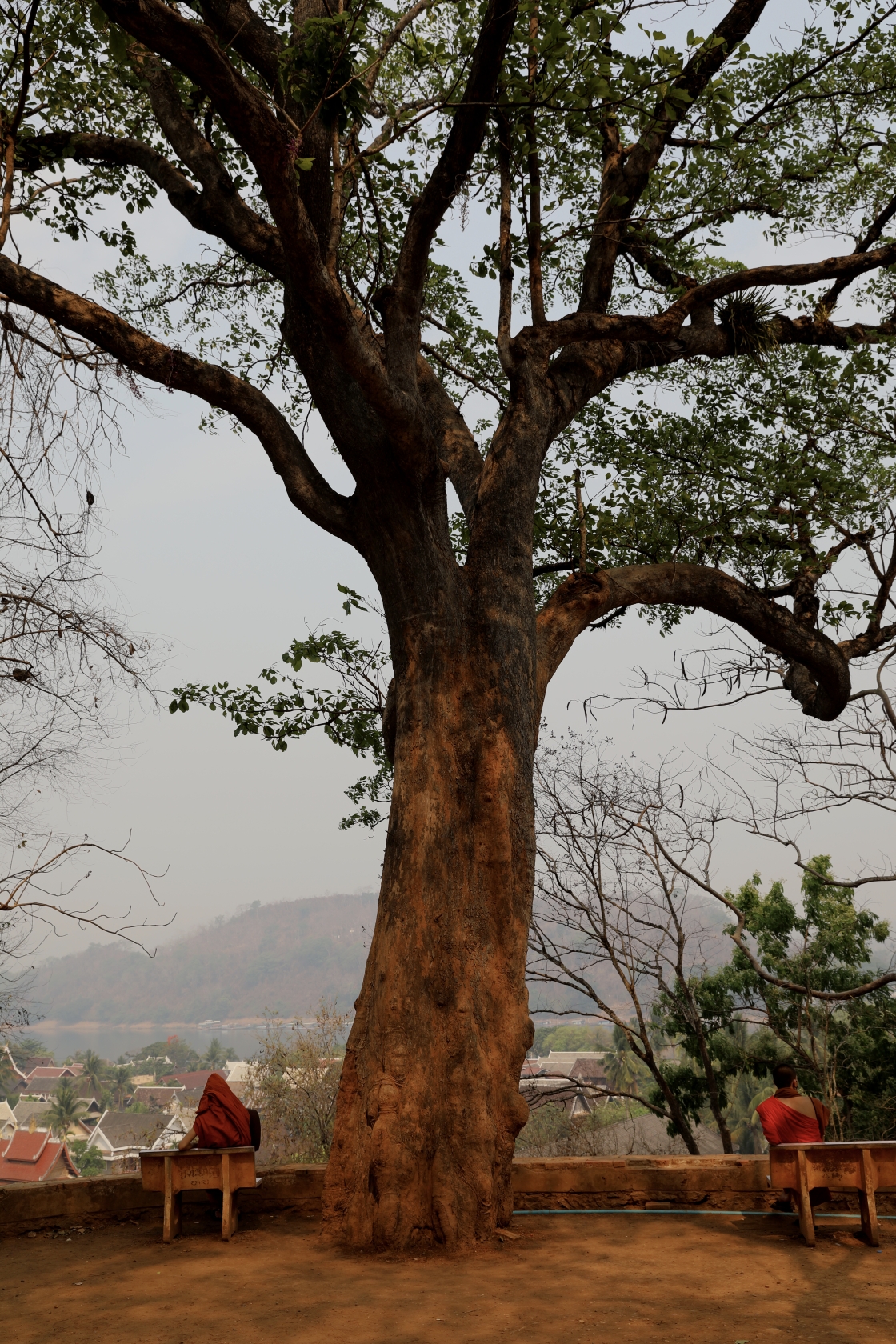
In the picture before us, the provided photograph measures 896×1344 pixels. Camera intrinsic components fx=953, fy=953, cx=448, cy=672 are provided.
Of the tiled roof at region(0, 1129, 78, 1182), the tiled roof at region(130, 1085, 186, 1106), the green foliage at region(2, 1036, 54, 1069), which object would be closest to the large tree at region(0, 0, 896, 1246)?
the green foliage at region(2, 1036, 54, 1069)

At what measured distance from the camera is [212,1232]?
5.35m

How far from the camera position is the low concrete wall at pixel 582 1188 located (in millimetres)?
5719

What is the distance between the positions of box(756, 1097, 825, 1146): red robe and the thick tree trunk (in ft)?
4.67

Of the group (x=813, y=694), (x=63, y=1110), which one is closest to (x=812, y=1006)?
(x=813, y=694)

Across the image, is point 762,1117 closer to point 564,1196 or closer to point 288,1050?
point 564,1196

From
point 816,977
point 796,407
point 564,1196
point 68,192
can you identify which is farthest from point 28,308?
point 816,977

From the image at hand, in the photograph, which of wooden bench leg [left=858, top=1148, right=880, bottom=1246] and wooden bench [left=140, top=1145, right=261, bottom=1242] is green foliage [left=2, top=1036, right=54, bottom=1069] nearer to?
wooden bench [left=140, top=1145, right=261, bottom=1242]

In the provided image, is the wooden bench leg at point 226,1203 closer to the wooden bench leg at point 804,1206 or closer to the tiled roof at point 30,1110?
the wooden bench leg at point 804,1206

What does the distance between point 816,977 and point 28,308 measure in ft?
44.8

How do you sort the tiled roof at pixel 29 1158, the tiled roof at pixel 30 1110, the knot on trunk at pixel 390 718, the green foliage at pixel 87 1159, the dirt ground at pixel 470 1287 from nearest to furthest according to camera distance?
1. the dirt ground at pixel 470 1287
2. the knot on trunk at pixel 390 718
3. the tiled roof at pixel 29 1158
4. the green foliage at pixel 87 1159
5. the tiled roof at pixel 30 1110

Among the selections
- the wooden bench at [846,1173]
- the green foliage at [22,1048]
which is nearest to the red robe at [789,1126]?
the wooden bench at [846,1173]

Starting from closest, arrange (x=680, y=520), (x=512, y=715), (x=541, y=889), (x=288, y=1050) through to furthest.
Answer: (x=512, y=715)
(x=680, y=520)
(x=541, y=889)
(x=288, y=1050)

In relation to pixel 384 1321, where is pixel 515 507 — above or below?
above

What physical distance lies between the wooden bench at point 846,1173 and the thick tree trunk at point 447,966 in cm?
148
